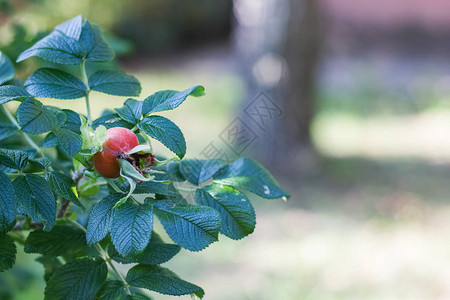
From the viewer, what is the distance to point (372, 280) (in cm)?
275

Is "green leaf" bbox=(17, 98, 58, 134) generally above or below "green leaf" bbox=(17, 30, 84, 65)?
below

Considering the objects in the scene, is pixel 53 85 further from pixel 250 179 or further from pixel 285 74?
pixel 285 74

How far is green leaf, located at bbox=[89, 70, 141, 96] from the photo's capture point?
0.74 metres

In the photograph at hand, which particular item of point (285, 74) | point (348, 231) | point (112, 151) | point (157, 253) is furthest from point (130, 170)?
point (285, 74)

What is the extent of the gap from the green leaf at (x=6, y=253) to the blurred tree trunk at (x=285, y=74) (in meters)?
3.09

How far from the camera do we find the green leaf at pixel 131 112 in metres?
0.63

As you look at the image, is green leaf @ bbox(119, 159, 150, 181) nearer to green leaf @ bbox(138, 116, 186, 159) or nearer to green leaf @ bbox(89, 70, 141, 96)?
green leaf @ bbox(138, 116, 186, 159)

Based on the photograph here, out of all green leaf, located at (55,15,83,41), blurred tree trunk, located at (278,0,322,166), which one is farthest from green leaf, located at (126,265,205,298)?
blurred tree trunk, located at (278,0,322,166)

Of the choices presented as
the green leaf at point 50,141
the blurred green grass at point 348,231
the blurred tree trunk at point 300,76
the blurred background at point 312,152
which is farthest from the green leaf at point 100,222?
the blurred tree trunk at point 300,76

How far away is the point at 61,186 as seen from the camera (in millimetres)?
597

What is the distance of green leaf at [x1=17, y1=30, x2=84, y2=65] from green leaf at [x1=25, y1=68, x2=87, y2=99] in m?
0.02

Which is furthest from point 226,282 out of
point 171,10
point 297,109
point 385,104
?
point 171,10

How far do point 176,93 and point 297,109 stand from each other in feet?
11.3

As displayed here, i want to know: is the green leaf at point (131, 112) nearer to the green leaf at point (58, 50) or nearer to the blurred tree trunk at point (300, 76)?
the green leaf at point (58, 50)
